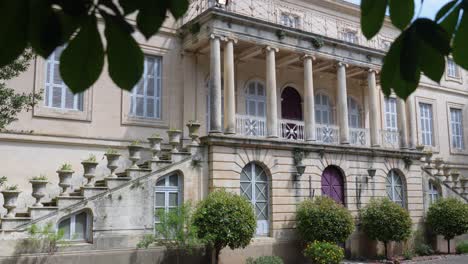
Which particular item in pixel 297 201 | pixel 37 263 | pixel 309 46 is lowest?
pixel 37 263

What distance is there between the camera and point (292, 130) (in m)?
17.1

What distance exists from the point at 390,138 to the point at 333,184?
13.0 feet

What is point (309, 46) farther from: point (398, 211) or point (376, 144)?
point (398, 211)

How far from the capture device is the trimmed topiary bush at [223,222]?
12.9 meters

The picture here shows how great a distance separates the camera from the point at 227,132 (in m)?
15.1

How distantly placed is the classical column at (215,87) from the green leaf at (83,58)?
13.5 m

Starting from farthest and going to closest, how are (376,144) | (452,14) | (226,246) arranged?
1. (376,144)
2. (226,246)
3. (452,14)

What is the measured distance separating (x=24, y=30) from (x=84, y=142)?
1458 centimetres

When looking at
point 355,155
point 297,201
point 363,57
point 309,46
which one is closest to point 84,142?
point 297,201

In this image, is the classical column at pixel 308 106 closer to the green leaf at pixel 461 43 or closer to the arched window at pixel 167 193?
the arched window at pixel 167 193

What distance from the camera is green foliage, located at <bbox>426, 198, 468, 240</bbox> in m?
18.3

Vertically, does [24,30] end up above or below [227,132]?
below

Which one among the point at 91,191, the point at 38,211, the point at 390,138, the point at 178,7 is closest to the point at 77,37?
the point at 178,7

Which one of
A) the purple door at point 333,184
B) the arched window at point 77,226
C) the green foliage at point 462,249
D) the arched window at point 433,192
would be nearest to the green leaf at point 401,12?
the arched window at point 77,226
